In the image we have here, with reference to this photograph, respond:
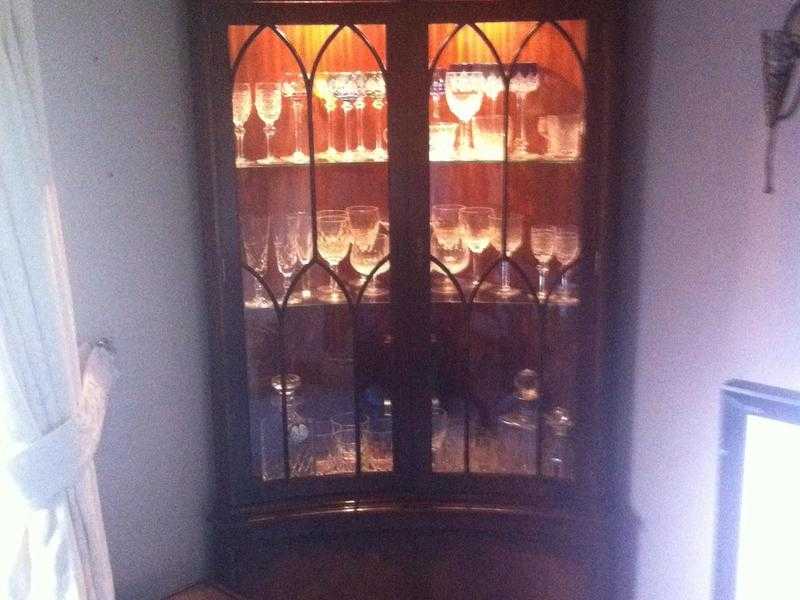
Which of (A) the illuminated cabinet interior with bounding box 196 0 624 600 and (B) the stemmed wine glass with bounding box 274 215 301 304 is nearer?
(A) the illuminated cabinet interior with bounding box 196 0 624 600

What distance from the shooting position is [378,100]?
178 cm

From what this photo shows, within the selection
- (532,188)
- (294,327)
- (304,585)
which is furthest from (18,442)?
(532,188)

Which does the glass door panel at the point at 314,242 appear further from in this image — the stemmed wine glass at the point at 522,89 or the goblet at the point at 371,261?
the stemmed wine glass at the point at 522,89

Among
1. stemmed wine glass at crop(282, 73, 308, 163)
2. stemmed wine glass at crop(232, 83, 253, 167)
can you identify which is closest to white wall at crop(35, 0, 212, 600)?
stemmed wine glass at crop(232, 83, 253, 167)

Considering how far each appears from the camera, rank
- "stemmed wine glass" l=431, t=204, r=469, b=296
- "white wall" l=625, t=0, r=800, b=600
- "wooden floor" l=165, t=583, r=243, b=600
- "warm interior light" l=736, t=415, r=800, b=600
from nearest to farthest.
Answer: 1. "warm interior light" l=736, t=415, r=800, b=600
2. "white wall" l=625, t=0, r=800, b=600
3. "wooden floor" l=165, t=583, r=243, b=600
4. "stemmed wine glass" l=431, t=204, r=469, b=296

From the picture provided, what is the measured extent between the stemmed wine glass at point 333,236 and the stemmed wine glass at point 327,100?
0.43 feet

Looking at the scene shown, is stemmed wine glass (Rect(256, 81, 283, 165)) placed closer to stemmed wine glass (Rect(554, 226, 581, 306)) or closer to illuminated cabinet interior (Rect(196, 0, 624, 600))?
illuminated cabinet interior (Rect(196, 0, 624, 600))

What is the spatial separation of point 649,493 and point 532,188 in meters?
0.79

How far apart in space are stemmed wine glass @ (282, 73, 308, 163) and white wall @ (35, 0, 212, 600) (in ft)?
0.81

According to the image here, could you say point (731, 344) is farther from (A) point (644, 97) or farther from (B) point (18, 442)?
(B) point (18, 442)

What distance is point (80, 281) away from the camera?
64.2 inches

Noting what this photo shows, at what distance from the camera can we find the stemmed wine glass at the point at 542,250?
1844 mm

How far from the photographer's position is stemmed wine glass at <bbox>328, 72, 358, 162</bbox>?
5.89 ft

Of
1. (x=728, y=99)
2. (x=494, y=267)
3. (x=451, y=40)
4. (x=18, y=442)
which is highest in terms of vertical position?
(x=451, y=40)
